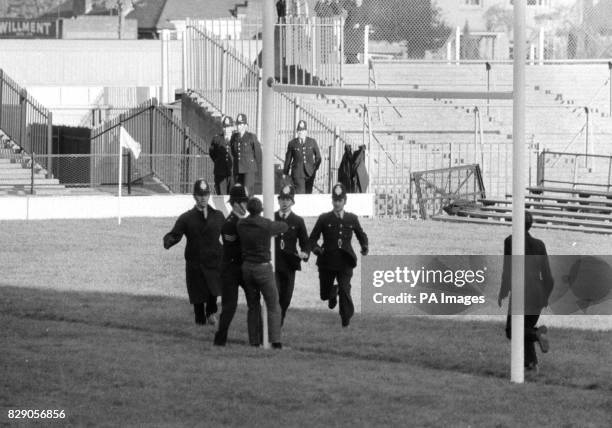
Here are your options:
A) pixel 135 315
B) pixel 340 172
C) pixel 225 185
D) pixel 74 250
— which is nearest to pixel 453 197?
pixel 340 172

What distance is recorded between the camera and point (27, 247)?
23078 mm

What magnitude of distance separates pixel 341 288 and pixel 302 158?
1145 centimetres

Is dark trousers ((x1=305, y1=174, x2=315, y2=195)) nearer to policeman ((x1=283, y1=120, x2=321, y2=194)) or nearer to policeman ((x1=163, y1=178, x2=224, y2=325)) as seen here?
policeman ((x1=283, y1=120, x2=321, y2=194))

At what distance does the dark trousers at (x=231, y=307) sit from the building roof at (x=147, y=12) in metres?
80.1

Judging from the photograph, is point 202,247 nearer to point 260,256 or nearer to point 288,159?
point 260,256

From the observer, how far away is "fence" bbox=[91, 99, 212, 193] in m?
31.0

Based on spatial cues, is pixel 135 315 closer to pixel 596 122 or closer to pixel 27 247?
pixel 27 247

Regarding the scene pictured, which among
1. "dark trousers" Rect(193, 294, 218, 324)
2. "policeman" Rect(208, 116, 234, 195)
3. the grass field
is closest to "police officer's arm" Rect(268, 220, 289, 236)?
the grass field

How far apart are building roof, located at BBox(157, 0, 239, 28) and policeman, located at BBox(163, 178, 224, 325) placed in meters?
74.7

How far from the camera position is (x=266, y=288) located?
14.1 metres

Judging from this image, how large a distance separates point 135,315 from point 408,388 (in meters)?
5.25

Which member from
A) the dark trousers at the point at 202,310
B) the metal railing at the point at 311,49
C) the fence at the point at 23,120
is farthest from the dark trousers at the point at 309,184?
the dark trousers at the point at 202,310

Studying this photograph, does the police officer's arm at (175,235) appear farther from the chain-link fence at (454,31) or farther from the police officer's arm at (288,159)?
the chain-link fence at (454,31)

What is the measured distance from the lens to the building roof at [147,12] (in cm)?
9506
